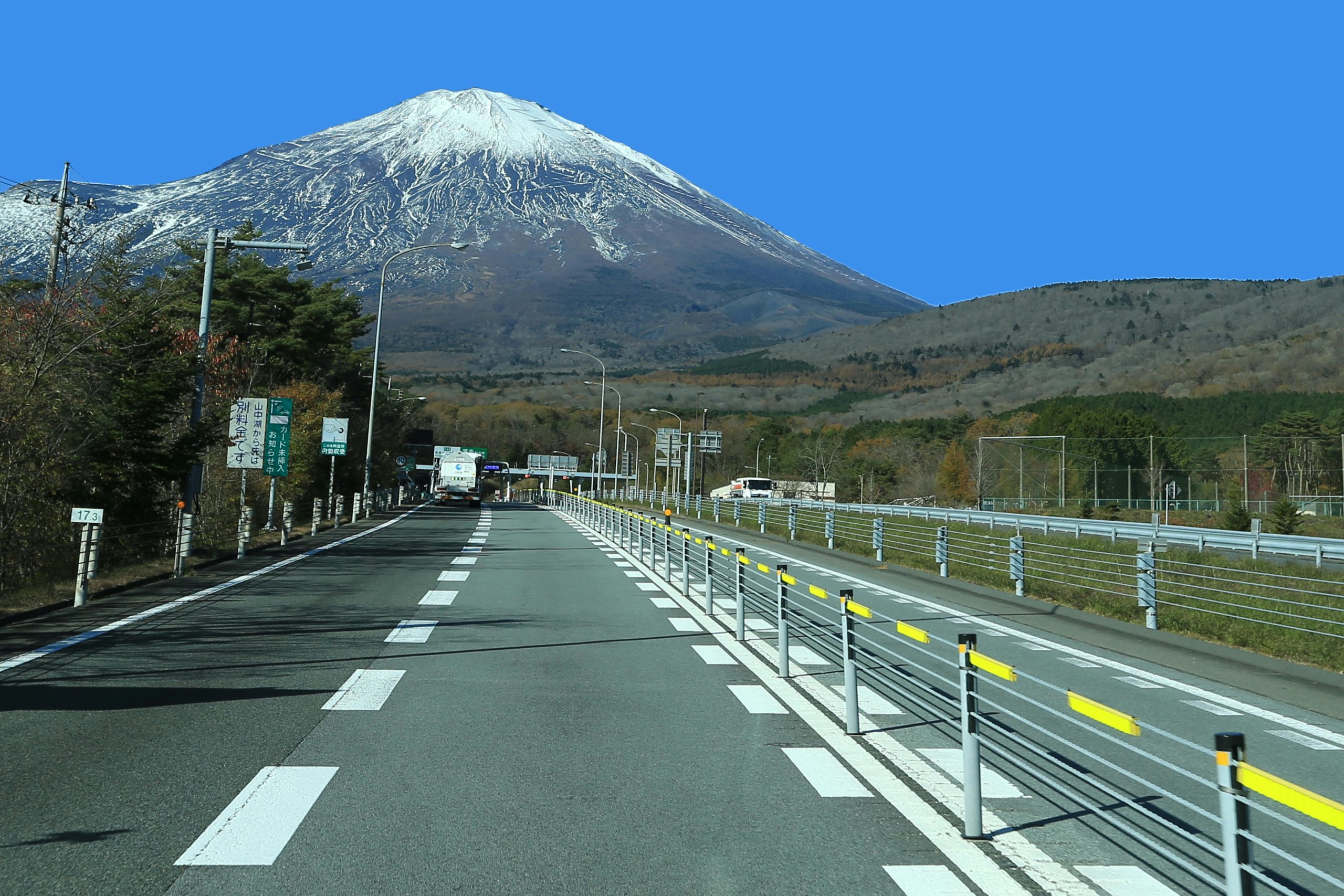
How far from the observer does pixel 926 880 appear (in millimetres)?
5004

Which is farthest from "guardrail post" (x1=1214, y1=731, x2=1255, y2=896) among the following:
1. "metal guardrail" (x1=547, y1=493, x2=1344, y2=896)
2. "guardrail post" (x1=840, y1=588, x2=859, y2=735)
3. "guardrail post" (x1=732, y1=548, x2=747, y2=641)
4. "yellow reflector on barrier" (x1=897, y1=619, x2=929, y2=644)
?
"guardrail post" (x1=732, y1=548, x2=747, y2=641)

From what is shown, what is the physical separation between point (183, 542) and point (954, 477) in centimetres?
11056

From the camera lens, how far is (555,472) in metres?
120

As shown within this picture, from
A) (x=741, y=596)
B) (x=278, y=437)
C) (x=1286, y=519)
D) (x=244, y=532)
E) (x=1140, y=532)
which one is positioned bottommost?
(x=741, y=596)

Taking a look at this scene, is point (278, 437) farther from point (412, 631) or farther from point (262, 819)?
point (262, 819)

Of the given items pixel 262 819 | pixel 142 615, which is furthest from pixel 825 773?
pixel 142 615

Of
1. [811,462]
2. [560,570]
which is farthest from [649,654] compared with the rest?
[811,462]

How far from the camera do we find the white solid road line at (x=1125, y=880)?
4.90m

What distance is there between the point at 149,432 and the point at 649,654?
16980 mm

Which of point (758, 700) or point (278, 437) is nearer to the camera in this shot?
point (758, 700)

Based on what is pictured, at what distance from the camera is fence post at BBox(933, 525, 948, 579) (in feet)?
81.8

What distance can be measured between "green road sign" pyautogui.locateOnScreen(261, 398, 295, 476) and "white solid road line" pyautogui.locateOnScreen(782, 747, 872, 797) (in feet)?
89.5

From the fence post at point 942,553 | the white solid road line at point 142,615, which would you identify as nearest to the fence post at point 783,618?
the white solid road line at point 142,615

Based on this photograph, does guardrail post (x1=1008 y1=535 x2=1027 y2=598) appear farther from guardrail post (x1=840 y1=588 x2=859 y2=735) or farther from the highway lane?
guardrail post (x1=840 y1=588 x2=859 y2=735)
